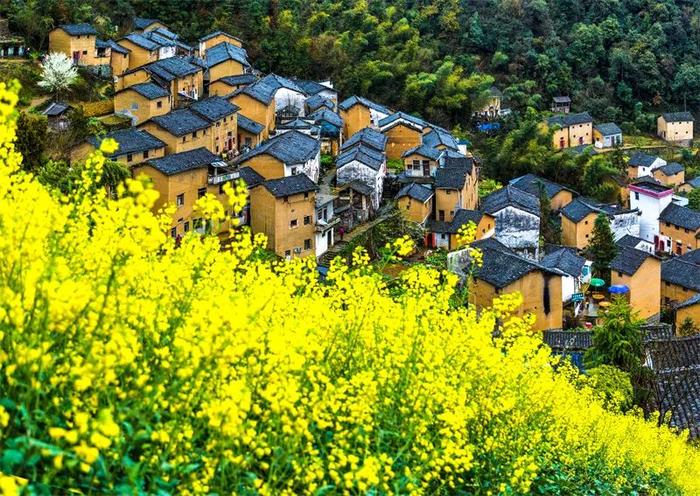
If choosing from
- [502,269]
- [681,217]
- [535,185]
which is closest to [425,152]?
[535,185]

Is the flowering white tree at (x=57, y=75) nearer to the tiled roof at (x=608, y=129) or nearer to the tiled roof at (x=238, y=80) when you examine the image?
the tiled roof at (x=238, y=80)

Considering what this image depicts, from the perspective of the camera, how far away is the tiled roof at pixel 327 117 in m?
33.8

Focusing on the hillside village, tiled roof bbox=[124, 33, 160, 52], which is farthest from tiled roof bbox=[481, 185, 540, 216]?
tiled roof bbox=[124, 33, 160, 52]

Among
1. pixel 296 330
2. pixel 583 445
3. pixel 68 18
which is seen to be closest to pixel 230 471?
pixel 296 330

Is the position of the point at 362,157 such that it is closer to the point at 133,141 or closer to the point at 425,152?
the point at 425,152

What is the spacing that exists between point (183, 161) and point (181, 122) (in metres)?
3.48

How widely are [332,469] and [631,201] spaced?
36.1 meters

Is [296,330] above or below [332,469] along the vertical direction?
above

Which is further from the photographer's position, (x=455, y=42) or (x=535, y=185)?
(x=455, y=42)

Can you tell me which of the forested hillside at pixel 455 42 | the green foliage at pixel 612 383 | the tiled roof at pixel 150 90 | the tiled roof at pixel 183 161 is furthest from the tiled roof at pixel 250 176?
the forested hillside at pixel 455 42

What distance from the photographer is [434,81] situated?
42656 mm

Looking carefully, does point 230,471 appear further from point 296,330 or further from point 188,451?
point 296,330

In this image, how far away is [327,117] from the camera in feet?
111

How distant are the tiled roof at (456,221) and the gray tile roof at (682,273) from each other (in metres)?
6.95
